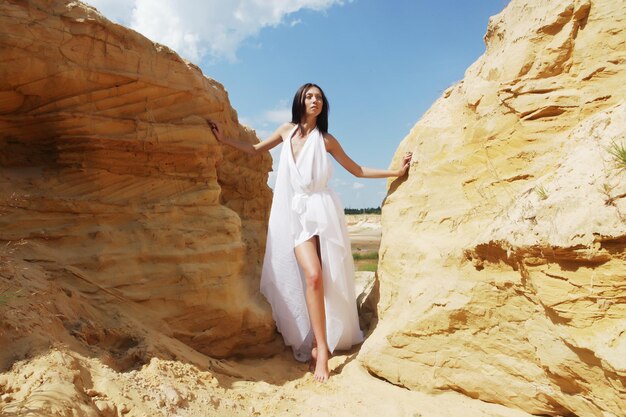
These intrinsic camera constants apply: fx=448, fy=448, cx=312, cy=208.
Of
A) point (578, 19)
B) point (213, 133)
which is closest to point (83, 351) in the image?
point (213, 133)

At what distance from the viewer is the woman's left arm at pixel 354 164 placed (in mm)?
4363

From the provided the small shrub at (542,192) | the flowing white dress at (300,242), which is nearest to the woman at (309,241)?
the flowing white dress at (300,242)

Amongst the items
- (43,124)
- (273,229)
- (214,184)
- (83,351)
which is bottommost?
(83,351)

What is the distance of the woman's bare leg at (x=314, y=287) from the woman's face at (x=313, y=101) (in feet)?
4.06

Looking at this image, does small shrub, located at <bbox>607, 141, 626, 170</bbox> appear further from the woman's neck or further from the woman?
Result: the woman's neck

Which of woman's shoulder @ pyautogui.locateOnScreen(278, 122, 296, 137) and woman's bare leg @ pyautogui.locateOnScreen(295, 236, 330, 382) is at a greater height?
woman's shoulder @ pyautogui.locateOnScreen(278, 122, 296, 137)

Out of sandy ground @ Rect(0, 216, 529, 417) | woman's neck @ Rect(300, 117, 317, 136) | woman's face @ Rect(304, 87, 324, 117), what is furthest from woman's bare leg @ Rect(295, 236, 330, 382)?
woman's face @ Rect(304, 87, 324, 117)

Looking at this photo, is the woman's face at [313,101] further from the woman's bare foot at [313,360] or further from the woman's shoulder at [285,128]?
the woman's bare foot at [313,360]

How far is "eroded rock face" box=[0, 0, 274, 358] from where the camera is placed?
3.43m

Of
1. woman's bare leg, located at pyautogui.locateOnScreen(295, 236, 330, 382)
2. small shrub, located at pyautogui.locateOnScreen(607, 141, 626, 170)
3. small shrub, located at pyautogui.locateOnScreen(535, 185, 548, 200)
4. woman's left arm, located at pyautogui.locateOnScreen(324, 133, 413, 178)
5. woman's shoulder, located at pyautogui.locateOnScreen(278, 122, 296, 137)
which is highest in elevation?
woman's shoulder, located at pyautogui.locateOnScreen(278, 122, 296, 137)

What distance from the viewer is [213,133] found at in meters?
4.40

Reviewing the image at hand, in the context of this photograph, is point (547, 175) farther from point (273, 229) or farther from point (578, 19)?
point (273, 229)

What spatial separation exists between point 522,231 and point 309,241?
2014 millimetres

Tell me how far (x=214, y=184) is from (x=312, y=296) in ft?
4.88
